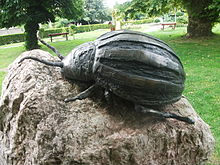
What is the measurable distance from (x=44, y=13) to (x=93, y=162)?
1323cm

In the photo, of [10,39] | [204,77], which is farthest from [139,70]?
[10,39]

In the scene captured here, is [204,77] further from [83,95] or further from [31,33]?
[31,33]

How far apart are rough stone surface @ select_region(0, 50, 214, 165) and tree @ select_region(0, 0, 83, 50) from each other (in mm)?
11519

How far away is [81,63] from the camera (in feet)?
8.43

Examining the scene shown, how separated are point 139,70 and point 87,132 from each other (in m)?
0.83

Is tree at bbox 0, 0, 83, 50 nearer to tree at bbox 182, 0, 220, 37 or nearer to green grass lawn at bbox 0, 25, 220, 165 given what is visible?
green grass lawn at bbox 0, 25, 220, 165

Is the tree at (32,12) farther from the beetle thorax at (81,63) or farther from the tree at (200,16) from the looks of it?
the beetle thorax at (81,63)

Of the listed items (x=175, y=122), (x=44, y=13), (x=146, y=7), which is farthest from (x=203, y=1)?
(x=175, y=122)

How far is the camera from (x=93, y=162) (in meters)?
2.41

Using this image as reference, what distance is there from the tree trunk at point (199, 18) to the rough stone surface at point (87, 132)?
35.4 ft

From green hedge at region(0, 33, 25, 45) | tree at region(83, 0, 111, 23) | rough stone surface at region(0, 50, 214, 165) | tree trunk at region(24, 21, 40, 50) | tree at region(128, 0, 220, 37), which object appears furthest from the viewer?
tree at region(83, 0, 111, 23)

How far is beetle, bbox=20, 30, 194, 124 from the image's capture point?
7.50 feet

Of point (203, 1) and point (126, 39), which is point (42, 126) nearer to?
point (126, 39)

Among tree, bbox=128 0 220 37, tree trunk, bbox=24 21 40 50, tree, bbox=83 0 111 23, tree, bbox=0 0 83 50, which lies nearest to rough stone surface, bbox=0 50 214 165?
tree, bbox=128 0 220 37
